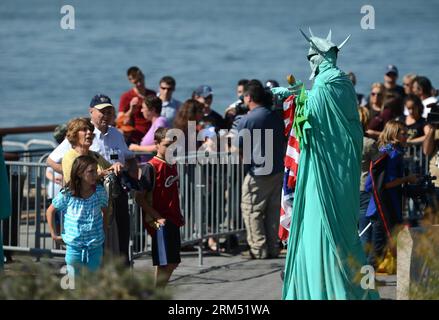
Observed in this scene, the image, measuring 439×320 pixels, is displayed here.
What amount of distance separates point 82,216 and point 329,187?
195cm

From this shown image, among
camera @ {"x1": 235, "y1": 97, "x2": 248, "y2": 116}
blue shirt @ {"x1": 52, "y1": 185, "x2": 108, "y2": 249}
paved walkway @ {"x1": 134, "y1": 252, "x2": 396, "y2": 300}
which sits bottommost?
paved walkway @ {"x1": 134, "y1": 252, "x2": 396, "y2": 300}

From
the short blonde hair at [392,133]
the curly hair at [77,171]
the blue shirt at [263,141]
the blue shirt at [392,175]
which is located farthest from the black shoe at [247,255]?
the curly hair at [77,171]

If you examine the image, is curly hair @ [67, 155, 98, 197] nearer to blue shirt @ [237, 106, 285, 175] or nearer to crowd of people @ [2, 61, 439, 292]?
crowd of people @ [2, 61, 439, 292]

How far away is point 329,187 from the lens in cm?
938

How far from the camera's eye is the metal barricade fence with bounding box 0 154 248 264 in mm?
12688

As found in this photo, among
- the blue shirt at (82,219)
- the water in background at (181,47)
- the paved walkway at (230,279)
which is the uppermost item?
the water in background at (181,47)

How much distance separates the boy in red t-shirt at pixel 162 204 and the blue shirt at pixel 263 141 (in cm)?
236

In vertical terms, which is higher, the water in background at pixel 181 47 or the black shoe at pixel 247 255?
the water in background at pixel 181 47

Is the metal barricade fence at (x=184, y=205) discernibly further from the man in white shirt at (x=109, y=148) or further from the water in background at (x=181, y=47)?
the water in background at (x=181, y=47)

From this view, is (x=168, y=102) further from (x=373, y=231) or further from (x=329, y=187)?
(x=329, y=187)

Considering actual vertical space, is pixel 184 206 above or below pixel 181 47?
below

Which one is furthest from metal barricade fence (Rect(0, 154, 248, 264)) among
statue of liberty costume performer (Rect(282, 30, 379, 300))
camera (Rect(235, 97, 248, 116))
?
statue of liberty costume performer (Rect(282, 30, 379, 300))

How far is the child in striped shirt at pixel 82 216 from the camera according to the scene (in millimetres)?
9867

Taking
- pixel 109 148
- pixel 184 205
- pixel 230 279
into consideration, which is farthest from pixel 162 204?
pixel 184 205
